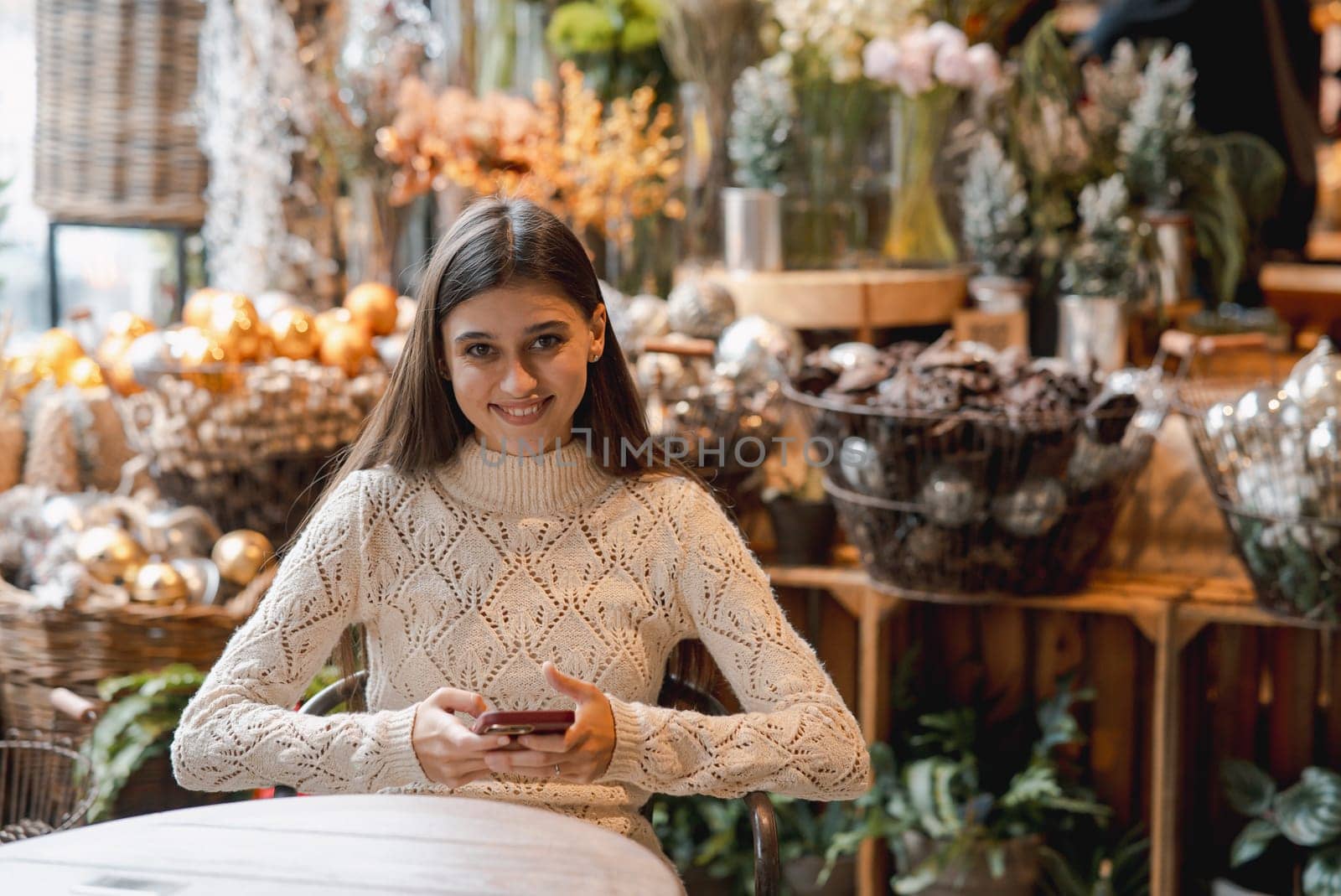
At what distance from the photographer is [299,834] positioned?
1300 mm

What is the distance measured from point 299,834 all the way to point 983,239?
2.20m

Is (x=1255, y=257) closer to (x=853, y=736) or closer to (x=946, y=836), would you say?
(x=946, y=836)

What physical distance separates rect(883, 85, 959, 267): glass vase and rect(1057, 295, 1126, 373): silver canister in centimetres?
40

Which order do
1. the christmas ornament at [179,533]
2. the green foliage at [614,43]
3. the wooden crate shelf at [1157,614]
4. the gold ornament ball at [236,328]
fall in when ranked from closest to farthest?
1. the wooden crate shelf at [1157,614]
2. the christmas ornament at [179,533]
3. the gold ornament ball at [236,328]
4. the green foliage at [614,43]

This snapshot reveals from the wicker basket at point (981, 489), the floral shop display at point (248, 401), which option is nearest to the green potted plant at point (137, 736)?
the floral shop display at point (248, 401)

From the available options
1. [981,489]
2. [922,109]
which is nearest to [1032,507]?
[981,489]

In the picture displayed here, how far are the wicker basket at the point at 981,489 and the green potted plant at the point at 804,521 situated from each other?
0.18 meters

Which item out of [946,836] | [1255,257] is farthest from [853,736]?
[1255,257]

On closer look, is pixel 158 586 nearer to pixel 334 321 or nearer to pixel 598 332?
pixel 334 321

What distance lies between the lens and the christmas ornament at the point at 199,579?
102 inches

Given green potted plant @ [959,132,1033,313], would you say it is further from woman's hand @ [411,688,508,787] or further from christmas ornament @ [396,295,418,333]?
woman's hand @ [411,688,508,787]

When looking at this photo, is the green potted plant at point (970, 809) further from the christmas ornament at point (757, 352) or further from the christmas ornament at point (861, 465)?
the christmas ornament at point (757, 352)

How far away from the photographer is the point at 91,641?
2.57 metres

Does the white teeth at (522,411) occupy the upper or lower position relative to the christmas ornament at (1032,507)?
upper
